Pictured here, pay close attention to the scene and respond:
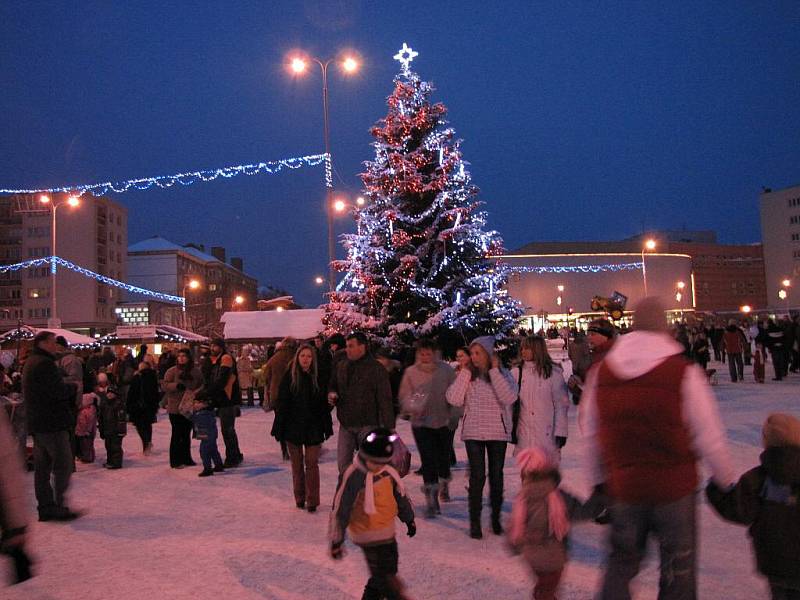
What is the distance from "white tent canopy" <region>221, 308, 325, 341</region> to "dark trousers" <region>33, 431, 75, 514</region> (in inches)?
818

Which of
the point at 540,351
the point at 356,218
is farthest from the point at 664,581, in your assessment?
the point at 356,218

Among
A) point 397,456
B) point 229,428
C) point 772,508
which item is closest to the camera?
point 772,508

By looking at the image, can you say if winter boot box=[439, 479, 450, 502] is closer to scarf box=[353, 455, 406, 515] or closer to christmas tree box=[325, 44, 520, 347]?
scarf box=[353, 455, 406, 515]

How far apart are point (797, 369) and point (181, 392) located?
20977 mm

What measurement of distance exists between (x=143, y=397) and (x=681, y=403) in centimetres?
1014

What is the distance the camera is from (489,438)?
258 inches

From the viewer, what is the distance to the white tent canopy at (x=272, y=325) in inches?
1139

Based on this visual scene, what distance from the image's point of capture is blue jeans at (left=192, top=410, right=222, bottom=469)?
10.2m

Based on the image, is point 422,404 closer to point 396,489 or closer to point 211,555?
point 211,555

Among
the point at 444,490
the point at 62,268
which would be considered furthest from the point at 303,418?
the point at 62,268

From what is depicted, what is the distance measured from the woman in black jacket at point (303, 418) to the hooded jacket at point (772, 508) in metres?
4.86

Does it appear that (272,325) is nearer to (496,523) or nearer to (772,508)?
(496,523)

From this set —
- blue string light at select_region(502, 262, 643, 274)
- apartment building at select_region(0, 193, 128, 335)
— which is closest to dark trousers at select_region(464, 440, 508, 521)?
blue string light at select_region(502, 262, 643, 274)

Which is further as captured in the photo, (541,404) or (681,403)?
(541,404)
